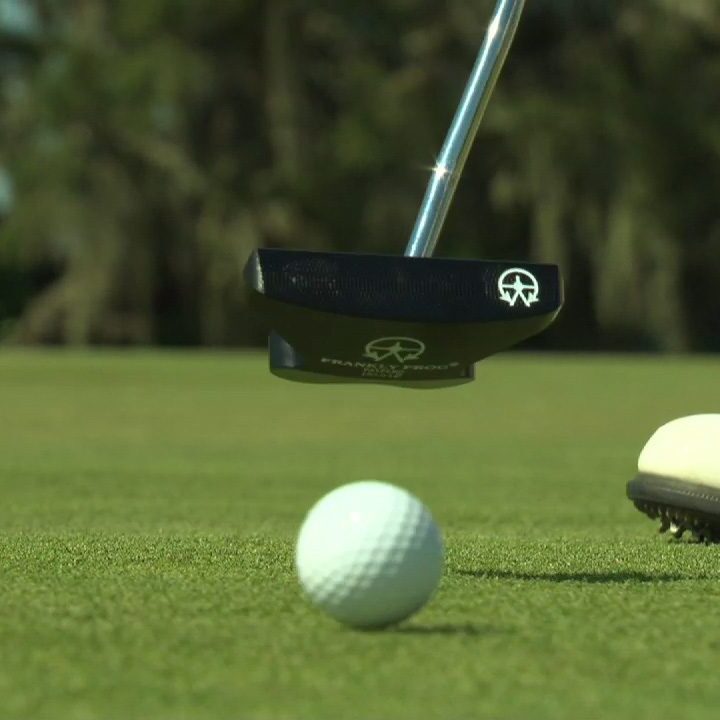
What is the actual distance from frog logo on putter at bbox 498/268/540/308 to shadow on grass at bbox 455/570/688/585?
82 centimetres

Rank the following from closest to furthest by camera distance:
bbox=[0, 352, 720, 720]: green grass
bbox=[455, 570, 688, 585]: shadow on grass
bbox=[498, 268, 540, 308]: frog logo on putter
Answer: bbox=[0, 352, 720, 720]: green grass, bbox=[455, 570, 688, 585]: shadow on grass, bbox=[498, 268, 540, 308]: frog logo on putter

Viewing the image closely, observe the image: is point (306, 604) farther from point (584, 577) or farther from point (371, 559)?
point (584, 577)

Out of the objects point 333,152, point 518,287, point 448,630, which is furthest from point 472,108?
point 333,152

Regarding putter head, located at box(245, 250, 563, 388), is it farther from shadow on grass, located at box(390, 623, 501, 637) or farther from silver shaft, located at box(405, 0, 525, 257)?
shadow on grass, located at box(390, 623, 501, 637)

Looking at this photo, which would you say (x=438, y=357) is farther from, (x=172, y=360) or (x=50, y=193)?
(x=50, y=193)

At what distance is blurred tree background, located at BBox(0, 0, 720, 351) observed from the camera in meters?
34.5

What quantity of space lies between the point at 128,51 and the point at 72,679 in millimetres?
32866

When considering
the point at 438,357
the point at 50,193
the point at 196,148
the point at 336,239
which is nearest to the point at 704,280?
the point at 336,239

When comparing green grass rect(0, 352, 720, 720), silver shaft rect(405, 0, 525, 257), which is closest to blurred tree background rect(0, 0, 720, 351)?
green grass rect(0, 352, 720, 720)

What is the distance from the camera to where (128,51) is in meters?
35.5

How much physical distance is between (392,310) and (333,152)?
31.4 metres

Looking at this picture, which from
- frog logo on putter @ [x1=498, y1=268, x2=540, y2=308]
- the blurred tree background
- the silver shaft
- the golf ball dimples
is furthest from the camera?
the blurred tree background

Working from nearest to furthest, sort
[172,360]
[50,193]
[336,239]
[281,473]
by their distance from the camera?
[281,473], [172,360], [50,193], [336,239]

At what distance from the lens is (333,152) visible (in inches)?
1435
